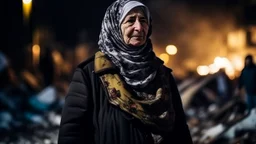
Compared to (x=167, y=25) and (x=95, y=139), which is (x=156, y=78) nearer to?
(x=95, y=139)

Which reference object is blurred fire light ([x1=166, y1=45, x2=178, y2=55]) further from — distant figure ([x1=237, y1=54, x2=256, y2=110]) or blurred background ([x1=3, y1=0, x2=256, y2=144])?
distant figure ([x1=237, y1=54, x2=256, y2=110])

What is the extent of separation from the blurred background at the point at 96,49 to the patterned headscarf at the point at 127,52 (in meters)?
5.59

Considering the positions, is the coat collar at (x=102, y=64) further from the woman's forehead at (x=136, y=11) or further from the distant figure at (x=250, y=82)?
the distant figure at (x=250, y=82)

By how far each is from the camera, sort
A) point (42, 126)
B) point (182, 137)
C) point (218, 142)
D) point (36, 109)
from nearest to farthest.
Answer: point (182, 137) → point (218, 142) → point (42, 126) → point (36, 109)

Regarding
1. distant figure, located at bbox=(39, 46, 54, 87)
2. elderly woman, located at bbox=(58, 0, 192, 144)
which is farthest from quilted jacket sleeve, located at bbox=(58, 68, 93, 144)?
distant figure, located at bbox=(39, 46, 54, 87)

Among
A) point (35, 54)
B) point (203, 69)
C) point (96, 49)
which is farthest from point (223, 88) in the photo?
point (203, 69)

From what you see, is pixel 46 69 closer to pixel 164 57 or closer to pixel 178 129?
pixel 178 129

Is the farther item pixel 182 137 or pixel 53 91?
pixel 53 91

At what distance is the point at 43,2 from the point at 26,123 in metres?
18.1

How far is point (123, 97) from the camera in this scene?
2748mm

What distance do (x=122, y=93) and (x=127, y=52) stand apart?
23cm

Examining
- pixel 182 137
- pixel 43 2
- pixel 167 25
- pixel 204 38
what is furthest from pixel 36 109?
pixel 204 38

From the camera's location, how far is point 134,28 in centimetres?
281

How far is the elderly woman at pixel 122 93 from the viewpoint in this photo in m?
2.73
